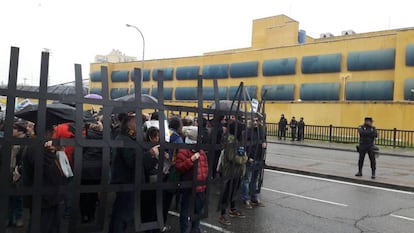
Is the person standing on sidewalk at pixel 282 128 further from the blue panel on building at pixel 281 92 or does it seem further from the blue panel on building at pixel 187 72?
the blue panel on building at pixel 187 72

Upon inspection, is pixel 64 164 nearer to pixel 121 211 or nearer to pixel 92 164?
pixel 92 164

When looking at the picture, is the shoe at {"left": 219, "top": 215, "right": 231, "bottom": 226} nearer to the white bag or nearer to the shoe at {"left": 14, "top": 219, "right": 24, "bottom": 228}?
the white bag

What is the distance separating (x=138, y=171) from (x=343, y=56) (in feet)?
92.4

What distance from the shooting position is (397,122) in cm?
2633

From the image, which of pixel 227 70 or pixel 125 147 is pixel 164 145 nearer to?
pixel 125 147

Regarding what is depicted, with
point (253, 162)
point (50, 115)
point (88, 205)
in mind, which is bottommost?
point (88, 205)

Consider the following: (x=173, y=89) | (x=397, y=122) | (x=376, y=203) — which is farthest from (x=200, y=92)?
(x=173, y=89)

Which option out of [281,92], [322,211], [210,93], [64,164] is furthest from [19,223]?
[281,92]

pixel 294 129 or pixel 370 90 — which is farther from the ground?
pixel 370 90

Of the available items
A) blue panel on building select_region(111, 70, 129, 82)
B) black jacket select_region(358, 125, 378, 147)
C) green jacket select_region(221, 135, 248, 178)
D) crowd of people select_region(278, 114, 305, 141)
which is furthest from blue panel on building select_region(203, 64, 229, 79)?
green jacket select_region(221, 135, 248, 178)

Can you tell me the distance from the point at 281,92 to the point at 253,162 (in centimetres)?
2656

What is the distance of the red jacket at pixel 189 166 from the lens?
4969 mm

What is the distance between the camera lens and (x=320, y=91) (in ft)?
99.8

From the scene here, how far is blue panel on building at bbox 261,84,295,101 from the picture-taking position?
3231 cm
